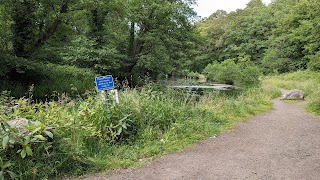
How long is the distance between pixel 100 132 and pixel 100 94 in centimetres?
84

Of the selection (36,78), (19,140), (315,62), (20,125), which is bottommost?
(19,140)

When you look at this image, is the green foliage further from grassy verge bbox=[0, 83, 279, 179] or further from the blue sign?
the blue sign

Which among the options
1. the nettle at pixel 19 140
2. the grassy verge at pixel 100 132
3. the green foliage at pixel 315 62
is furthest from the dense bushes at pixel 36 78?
the green foliage at pixel 315 62

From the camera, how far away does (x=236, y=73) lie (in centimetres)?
2656

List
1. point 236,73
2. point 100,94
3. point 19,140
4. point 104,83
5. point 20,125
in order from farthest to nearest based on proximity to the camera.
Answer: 1. point 236,73
2. point 100,94
3. point 104,83
4. point 20,125
5. point 19,140

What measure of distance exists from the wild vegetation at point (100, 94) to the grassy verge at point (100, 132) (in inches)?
0.6

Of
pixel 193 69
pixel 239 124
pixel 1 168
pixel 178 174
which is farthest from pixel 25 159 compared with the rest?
pixel 193 69

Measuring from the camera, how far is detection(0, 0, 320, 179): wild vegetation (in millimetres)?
3629

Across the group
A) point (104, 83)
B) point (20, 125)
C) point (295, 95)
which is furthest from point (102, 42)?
point (20, 125)

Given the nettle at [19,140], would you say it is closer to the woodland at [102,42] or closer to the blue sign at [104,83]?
the blue sign at [104,83]

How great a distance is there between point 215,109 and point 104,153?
4.70 metres

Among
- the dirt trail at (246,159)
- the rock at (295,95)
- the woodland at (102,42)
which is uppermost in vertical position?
the woodland at (102,42)

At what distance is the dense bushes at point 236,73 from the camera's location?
19.5 metres

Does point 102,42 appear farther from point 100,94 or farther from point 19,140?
point 19,140
